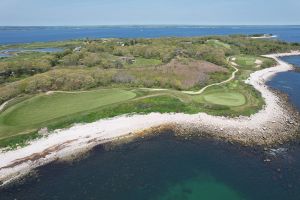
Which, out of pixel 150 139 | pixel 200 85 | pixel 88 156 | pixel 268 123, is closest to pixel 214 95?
pixel 200 85

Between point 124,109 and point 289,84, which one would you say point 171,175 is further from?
point 289,84

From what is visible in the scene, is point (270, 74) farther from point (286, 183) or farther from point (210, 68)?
point (286, 183)

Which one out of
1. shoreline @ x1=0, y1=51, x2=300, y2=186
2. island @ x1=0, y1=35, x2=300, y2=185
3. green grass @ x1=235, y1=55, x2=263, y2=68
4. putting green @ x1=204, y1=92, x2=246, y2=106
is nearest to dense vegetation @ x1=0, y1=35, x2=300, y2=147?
putting green @ x1=204, y1=92, x2=246, y2=106

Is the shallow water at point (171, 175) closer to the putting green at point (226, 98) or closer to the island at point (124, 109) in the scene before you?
the island at point (124, 109)

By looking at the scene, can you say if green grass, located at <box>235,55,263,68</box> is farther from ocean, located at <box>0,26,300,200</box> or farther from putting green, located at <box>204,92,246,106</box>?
ocean, located at <box>0,26,300,200</box>

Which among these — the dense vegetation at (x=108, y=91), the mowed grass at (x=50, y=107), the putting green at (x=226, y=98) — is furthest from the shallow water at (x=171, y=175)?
the putting green at (x=226, y=98)
